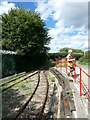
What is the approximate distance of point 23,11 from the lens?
34781 mm

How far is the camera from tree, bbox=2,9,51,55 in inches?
1234

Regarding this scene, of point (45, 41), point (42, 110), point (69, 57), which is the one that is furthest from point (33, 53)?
point (42, 110)

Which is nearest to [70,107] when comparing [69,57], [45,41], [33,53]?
[69,57]

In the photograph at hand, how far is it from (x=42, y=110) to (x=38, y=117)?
33.6 inches

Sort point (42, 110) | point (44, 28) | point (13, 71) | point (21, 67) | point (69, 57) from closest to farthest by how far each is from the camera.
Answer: point (42, 110) < point (69, 57) < point (13, 71) < point (21, 67) < point (44, 28)

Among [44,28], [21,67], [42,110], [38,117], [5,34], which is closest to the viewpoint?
[38,117]

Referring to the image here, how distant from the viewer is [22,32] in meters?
31.5

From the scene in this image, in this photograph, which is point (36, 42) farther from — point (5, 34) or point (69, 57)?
point (69, 57)

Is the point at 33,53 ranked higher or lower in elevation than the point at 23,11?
lower

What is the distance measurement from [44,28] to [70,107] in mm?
29989

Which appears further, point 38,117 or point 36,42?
point 36,42

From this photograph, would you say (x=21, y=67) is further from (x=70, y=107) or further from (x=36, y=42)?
(x=70, y=107)

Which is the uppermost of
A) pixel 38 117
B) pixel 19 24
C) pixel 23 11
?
pixel 23 11

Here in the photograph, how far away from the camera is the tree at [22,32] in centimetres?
3134
